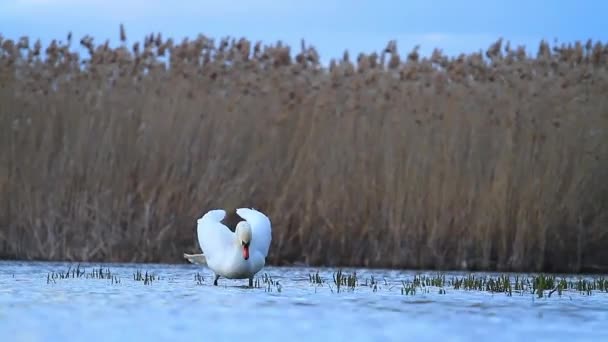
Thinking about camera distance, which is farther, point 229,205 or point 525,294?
point 229,205

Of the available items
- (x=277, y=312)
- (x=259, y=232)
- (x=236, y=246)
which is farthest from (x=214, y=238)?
(x=277, y=312)

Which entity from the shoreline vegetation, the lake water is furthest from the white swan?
the shoreline vegetation

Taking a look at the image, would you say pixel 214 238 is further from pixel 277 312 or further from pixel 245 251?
pixel 277 312

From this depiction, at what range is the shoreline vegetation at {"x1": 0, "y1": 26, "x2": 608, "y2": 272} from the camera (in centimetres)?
1124

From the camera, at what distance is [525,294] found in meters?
7.41

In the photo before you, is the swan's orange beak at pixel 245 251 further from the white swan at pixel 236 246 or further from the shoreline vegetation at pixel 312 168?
the shoreline vegetation at pixel 312 168

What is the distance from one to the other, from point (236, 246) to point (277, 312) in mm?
1637

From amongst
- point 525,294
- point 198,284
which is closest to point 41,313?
point 198,284

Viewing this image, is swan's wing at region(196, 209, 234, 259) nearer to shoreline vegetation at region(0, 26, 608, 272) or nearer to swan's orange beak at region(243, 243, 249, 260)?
swan's orange beak at region(243, 243, 249, 260)

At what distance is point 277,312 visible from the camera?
599 cm

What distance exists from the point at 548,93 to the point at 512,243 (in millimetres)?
2275

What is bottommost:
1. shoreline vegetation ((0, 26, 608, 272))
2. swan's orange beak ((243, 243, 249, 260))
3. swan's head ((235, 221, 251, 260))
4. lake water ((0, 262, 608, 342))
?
lake water ((0, 262, 608, 342))

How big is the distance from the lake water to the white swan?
0.13 meters

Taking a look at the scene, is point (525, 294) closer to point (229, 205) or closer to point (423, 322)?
point (423, 322)
